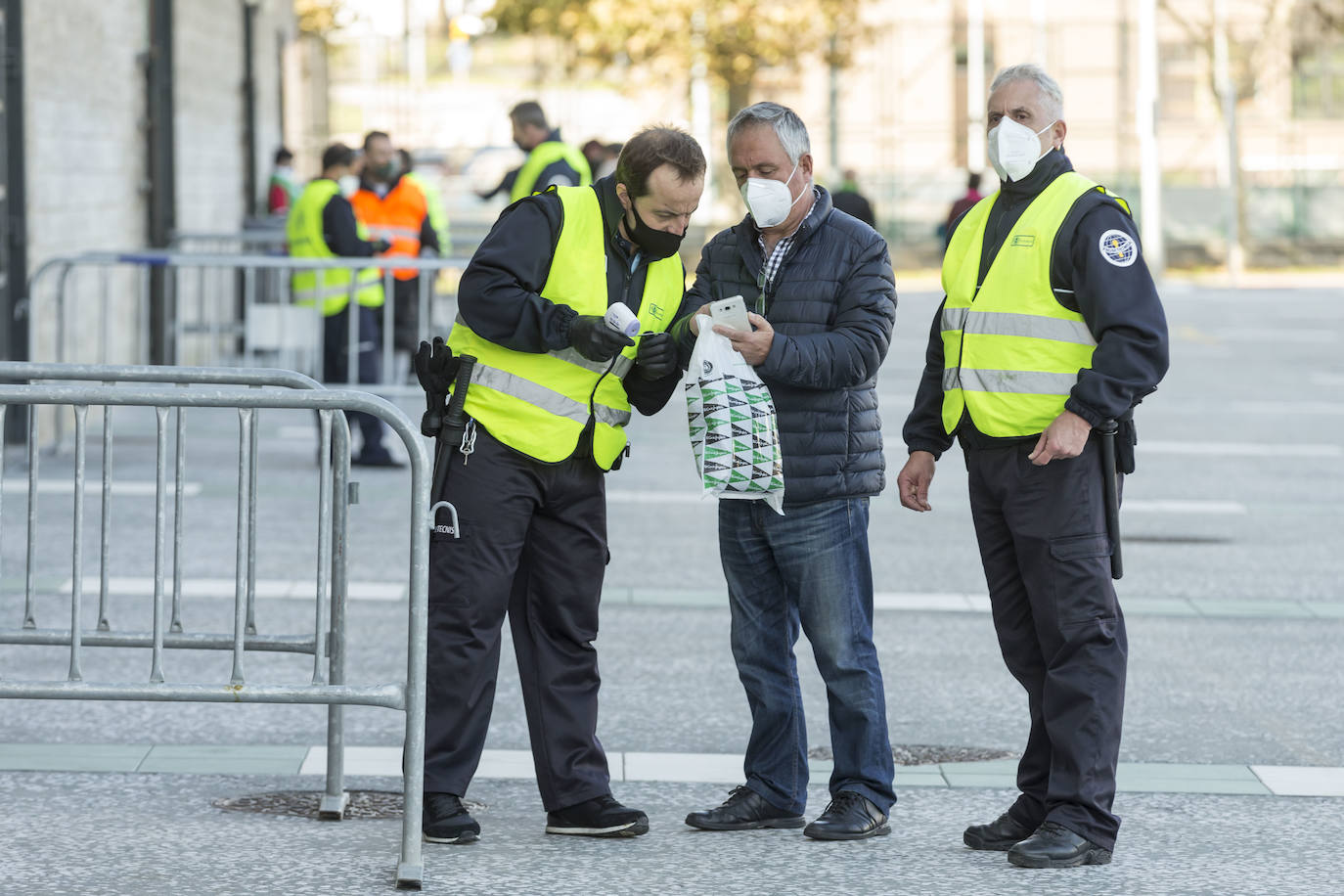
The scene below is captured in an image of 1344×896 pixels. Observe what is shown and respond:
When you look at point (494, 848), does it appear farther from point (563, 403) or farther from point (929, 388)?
point (929, 388)

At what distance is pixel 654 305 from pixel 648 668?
226cm

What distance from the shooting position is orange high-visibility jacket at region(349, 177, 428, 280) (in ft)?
44.1

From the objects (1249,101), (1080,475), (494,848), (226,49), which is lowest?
(494,848)

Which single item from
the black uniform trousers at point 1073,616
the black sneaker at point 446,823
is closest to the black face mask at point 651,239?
the black uniform trousers at point 1073,616

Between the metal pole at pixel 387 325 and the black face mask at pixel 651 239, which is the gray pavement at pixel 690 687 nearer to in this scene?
the metal pole at pixel 387 325

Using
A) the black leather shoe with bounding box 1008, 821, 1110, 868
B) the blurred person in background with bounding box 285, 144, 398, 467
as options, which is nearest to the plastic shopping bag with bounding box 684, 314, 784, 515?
the black leather shoe with bounding box 1008, 821, 1110, 868

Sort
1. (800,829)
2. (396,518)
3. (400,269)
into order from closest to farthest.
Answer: (800,829) < (396,518) < (400,269)

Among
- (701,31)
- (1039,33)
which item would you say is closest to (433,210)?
(701,31)

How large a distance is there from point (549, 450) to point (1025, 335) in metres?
1.18

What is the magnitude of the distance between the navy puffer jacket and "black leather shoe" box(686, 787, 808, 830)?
0.78m

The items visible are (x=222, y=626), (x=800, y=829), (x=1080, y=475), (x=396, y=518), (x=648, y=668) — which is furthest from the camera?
(x=396, y=518)

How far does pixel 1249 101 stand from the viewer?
42719 mm

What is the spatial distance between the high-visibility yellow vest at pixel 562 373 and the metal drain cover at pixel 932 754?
1.46m

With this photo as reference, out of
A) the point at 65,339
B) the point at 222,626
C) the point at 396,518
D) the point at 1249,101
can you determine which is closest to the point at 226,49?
the point at 65,339
